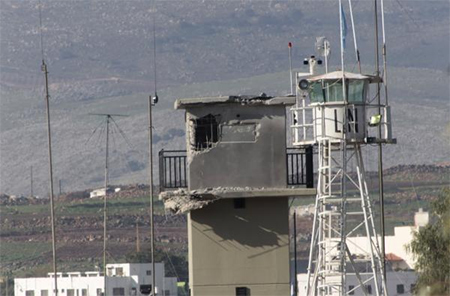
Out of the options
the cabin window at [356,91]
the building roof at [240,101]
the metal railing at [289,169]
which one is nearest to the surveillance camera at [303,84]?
the cabin window at [356,91]

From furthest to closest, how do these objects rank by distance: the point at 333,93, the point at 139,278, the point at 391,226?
1. the point at 391,226
2. the point at 139,278
3. the point at 333,93

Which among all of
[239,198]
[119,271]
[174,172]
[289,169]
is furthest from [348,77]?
[119,271]

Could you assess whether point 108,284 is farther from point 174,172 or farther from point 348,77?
point 174,172

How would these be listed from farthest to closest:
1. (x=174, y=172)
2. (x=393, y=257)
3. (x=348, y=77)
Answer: (x=393, y=257), (x=348, y=77), (x=174, y=172)

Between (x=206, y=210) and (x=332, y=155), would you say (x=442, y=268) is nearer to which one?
(x=332, y=155)

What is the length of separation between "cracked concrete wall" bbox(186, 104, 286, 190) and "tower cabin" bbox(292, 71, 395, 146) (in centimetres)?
355

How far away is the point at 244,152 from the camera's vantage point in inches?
A: 1318

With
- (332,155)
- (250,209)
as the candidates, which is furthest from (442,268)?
(250,209)

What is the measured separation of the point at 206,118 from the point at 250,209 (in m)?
1.88

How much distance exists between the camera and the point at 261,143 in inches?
1318

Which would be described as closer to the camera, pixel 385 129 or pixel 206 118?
pixel 206 118

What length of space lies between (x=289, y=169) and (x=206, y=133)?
177 cm

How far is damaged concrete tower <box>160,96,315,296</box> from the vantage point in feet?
109

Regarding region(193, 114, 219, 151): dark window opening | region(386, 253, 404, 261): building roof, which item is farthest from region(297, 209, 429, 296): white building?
region(193, 114, 219, 151): dark window opening
